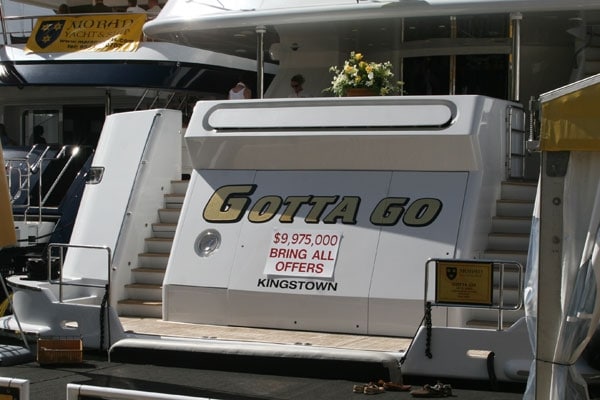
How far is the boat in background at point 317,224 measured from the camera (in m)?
7.97

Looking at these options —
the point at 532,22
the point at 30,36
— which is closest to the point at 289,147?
the point at 532,22

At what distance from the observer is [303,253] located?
348 inches

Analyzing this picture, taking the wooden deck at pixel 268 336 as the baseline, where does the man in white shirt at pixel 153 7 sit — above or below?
above

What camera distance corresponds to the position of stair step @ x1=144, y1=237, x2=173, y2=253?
1012 cm

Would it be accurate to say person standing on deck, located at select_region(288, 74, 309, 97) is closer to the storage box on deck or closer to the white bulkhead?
the white bulkhead

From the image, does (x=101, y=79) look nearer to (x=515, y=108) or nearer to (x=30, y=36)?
(x=30, y=36)

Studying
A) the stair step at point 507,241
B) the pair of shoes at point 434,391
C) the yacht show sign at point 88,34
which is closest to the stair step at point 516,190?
the stair step at point 507,241

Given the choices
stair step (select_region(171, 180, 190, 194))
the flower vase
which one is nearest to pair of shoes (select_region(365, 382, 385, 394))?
the flower vase

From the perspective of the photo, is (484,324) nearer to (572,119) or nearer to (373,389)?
(373,389)

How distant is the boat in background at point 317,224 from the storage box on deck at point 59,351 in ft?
0.95

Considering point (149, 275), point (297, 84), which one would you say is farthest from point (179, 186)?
point (297, 84)

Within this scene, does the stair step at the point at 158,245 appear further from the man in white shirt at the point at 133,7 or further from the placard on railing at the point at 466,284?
the man in white shirt at the point at 133,7

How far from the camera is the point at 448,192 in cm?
869

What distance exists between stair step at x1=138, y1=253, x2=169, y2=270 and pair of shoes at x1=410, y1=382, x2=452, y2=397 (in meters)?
3.61
